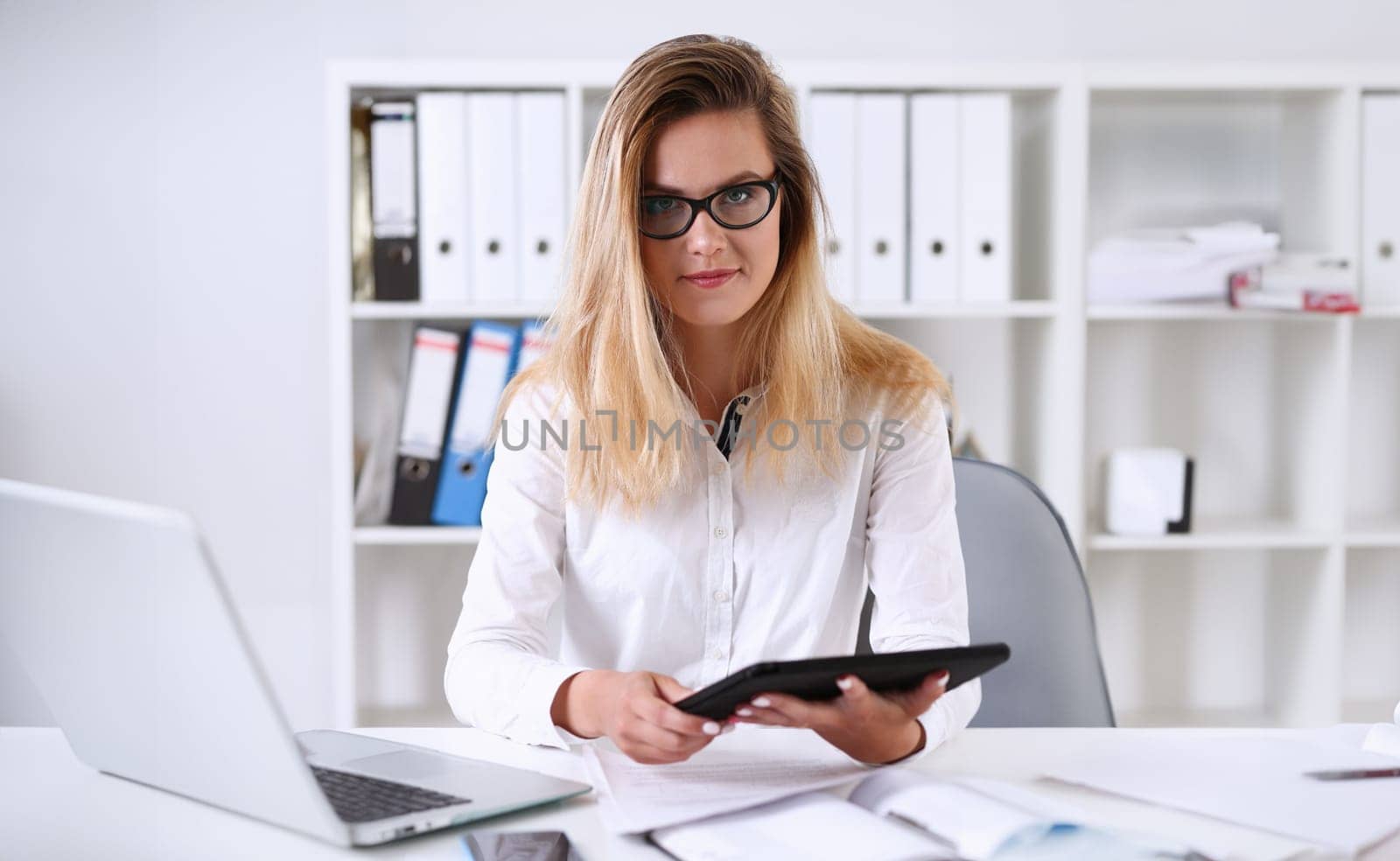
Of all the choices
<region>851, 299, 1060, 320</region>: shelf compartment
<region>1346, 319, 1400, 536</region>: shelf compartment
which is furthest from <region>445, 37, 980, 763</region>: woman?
<region>1346, 319, 1400, 536</region>: shelf compartment

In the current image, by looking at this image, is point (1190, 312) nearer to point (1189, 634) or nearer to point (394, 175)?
point (1189, 634)

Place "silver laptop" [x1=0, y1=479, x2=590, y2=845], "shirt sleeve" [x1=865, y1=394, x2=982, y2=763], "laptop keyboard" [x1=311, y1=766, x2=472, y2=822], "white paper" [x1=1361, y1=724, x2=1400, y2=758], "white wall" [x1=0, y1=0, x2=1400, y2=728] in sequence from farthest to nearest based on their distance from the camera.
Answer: "white wall" [x1=0, y1=0, x2=1400, y2=728] → "shirt sleeve" [x1=865, y1=394, x2=982, y2=763] → "white paper" [x1=1361, y1=724, x2=1400, y2=758] → "laptop keyboard" [x1=311, y1=766, x2=472, y2=822] → "silver laptop" [x1=0, y1=479, x2=590, y2=845]

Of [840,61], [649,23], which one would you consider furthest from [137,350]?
[840,61]

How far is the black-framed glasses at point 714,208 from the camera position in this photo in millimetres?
1249

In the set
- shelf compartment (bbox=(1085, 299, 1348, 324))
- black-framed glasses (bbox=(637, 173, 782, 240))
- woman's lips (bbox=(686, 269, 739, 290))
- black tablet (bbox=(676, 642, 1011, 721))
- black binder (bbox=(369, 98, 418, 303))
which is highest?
black binder (bbox=(369, 98, 418, 303))

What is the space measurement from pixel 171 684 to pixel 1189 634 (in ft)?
7.62

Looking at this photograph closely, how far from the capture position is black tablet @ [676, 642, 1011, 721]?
777mm

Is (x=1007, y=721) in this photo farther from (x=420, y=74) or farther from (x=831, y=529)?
(x=420, y=74)

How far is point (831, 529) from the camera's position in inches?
51.6

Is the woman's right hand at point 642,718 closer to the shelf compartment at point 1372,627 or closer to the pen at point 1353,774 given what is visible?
the pen at point 1353,774

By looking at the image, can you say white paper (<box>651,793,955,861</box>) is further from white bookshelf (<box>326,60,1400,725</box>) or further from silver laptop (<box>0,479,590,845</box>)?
white bookshelf (<box>326,60,1400,725</box>)

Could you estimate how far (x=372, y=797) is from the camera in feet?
2.74

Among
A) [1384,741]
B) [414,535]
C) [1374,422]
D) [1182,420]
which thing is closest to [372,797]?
[1384,741]

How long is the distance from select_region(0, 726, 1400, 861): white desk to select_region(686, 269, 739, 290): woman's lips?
504 mm
